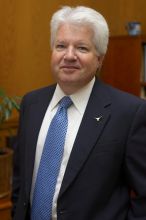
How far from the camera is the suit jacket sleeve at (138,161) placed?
1.51 meters

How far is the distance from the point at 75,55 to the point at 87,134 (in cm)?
30

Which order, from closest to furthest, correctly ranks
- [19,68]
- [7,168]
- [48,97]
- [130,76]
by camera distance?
1. [48,97]
2. [7,168]
3. [19,68]
4. [130,76]

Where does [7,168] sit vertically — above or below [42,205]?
below

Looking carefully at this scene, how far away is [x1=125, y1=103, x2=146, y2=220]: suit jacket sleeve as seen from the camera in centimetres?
151

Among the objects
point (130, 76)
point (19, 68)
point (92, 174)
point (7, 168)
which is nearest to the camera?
point (92, 174)

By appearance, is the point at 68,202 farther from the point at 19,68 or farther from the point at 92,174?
the point at 19,68

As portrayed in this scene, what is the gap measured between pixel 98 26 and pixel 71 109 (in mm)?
349

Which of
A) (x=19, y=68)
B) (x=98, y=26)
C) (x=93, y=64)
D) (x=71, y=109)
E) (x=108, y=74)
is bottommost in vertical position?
(x=108, y=74)

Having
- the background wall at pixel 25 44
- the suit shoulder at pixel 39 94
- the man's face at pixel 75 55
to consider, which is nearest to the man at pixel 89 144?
the man's face at pixel 75 55

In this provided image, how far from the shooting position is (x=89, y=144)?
152 centimetres

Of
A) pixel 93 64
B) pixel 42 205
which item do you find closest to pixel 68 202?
pixel 42 205

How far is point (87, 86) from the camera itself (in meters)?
1.62

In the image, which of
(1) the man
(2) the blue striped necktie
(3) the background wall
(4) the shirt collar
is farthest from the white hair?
(3) the background wall

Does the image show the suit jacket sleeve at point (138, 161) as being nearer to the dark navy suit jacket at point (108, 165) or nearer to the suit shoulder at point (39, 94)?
the dark navy suit jacket at point (108, 165)
